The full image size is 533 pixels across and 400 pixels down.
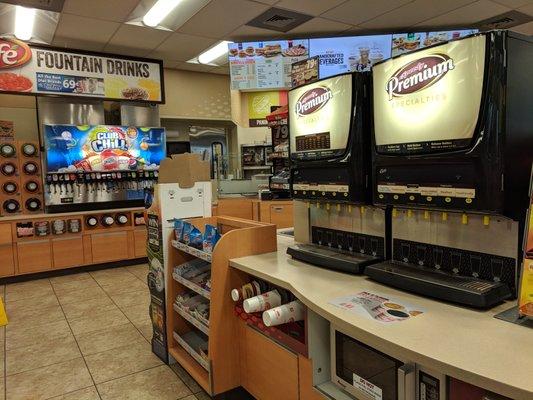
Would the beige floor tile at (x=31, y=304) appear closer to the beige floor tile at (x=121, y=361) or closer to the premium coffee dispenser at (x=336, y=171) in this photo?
the beige floor tile at (x=121, y=361)

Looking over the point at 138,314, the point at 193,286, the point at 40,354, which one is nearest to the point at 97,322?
the point at 138,314

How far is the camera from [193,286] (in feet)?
8.12

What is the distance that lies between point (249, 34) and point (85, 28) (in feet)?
6.93

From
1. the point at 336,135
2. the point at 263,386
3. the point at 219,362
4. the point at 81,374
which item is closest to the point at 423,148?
the point at 336,135

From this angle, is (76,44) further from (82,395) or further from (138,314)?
(82,395)

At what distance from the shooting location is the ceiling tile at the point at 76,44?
5445 mm

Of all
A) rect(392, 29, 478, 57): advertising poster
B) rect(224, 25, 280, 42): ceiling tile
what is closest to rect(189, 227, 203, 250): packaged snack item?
rect(224, 25, 280, 42): ceiling tile

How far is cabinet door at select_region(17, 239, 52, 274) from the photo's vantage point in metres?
5.23

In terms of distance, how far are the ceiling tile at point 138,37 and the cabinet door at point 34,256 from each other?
9.71ft

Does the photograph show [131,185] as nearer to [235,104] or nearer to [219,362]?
[235,104]

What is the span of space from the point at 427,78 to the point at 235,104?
5557 millimetres

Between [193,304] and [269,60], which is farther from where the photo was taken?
[269,60]

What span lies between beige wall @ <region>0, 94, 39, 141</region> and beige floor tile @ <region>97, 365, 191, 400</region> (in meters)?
4.73

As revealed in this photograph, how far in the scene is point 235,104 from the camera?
680cm
